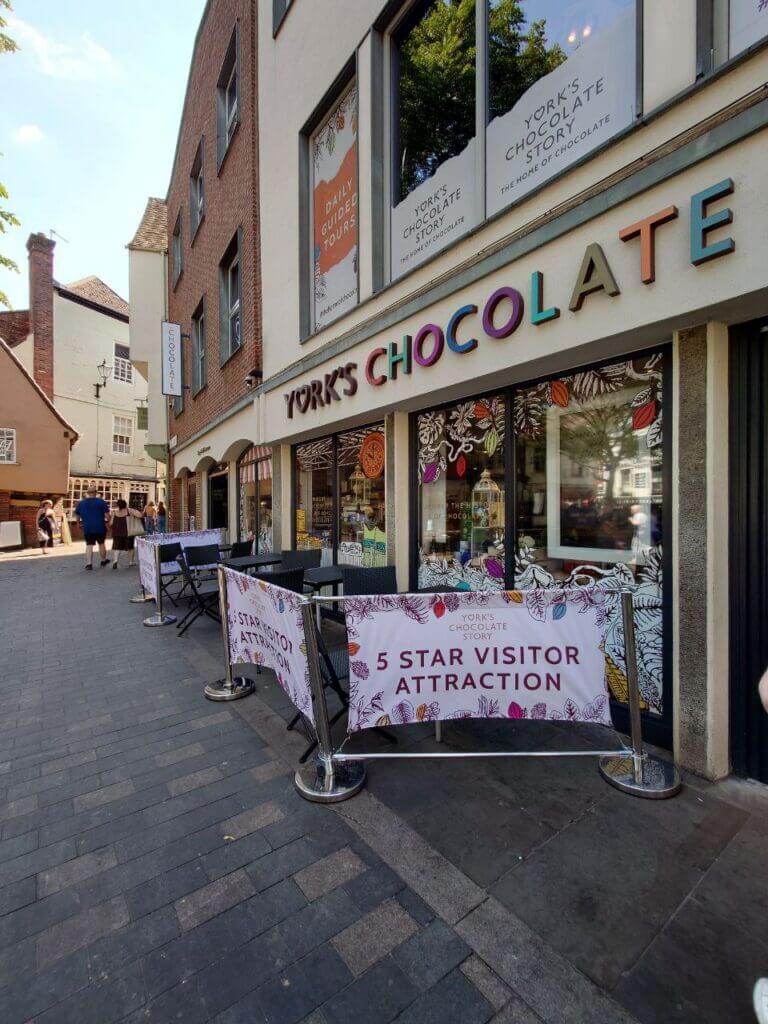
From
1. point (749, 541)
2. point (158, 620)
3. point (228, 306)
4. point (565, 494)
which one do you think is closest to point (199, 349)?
point (228, 306)

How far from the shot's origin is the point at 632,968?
1.74 metres

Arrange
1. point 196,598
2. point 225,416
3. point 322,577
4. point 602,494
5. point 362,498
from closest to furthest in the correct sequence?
point 602,494 < point 322,577 < point 196,598 < point 362,498 < point 225,416

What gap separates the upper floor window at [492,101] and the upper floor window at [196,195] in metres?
9.31

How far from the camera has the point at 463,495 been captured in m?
4.91

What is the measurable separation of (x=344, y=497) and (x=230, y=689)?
3327 millimetres

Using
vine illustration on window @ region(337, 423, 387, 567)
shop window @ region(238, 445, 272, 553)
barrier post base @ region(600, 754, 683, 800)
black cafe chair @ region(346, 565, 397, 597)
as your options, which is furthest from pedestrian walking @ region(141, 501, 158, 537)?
barrier post base @ region(600, 754, 683, 800)

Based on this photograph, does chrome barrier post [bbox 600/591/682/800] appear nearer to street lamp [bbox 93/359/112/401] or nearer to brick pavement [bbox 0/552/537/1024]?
brick pavement [bbox 0/552/537/1024]

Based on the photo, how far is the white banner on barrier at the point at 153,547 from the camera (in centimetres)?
754

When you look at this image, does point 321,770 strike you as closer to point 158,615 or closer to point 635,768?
point 635,768

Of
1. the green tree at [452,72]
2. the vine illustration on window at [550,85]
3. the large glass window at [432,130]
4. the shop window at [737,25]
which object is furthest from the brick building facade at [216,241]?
the shop window at [737,25]

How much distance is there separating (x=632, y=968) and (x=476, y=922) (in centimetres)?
57

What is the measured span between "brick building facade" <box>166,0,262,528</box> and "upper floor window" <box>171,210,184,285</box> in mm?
39

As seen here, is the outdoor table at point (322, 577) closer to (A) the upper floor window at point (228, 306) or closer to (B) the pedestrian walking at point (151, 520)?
(A) the upper floor window at point (228, 306)

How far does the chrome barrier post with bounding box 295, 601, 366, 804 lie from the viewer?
8.95ft
